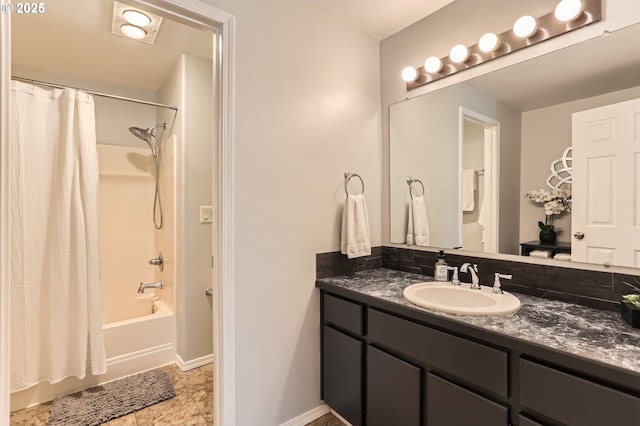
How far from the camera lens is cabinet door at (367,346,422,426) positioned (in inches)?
51.2

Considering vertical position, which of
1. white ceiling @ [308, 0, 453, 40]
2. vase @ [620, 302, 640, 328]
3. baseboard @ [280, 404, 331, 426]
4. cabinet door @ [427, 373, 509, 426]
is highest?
white ceiling @ [308, 0, 453, 40]

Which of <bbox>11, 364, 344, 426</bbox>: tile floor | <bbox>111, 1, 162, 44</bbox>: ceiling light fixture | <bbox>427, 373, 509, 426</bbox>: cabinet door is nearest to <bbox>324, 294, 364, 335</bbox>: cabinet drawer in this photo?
<bbox>427, 373, 509, 426</bbox>: cabinet door

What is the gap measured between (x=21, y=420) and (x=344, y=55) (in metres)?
2.93

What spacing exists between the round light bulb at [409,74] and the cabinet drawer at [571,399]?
163cm

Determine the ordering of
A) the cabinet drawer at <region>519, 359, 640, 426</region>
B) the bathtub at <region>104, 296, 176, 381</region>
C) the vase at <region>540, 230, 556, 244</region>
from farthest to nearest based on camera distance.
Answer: the bathtub at <region>104, 296, 176, 381</region> < the vase at <region>540, 230, 556, 244</region> < the cabinet drawer at <region>519, 359, 640, 426</region>

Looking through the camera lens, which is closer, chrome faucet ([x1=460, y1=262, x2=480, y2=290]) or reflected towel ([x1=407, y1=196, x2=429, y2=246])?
chrome faucet ([x1=460, y1=262, x2=480, y2=290])

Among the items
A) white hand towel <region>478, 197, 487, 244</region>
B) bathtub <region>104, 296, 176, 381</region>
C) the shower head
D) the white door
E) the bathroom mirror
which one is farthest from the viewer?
the shower head

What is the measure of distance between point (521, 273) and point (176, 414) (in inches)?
83.0

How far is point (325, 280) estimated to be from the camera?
1.78 m

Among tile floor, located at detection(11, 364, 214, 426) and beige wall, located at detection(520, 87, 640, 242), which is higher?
beige wall, located at detection(520, 87, 640, 242)

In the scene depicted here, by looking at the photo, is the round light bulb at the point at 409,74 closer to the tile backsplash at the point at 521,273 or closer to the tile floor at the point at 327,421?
the tile backsplash at the point at 521,273

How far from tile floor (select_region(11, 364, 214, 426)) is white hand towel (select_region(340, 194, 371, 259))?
1313 mm

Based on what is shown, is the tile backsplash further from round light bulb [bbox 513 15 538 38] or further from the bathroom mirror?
round light bulb [bbox 513 15 538 38]

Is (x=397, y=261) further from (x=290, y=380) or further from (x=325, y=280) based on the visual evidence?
(x=290, y=380)
